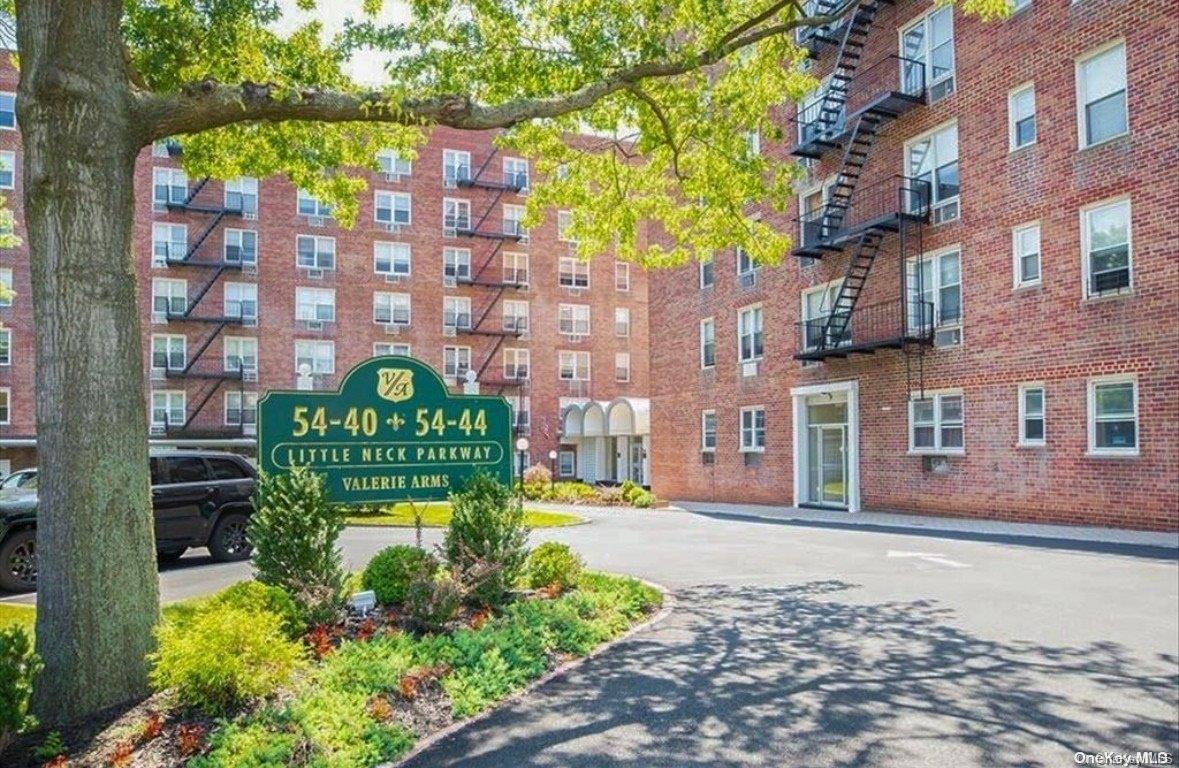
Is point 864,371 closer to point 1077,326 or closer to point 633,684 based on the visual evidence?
point 1077,326

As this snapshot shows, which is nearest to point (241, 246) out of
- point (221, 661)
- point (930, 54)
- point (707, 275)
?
point (707, 275)

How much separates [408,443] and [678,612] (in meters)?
3.33

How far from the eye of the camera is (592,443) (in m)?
46.2

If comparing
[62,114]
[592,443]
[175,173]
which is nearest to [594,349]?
[592,443]

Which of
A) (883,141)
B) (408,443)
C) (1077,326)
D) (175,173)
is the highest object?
(175,173)

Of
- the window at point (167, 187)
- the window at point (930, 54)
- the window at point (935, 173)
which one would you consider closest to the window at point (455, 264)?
the window at point (167, 187)

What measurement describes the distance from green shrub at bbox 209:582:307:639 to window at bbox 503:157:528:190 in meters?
43.5

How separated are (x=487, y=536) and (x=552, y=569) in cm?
128

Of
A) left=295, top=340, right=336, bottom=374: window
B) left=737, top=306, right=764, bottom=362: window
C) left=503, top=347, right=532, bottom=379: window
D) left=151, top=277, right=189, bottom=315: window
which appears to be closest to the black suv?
left=737, top=306, right=764, bottom=362: window

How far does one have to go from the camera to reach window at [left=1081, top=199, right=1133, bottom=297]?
1596 cm

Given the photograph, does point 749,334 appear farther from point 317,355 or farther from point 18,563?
point 317,355

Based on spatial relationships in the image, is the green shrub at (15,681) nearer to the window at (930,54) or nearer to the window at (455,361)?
the window at (930,54)

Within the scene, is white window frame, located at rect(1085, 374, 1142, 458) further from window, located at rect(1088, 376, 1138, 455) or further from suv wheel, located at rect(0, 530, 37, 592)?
suv wheel, located at rect(0, 530, 37, 592)

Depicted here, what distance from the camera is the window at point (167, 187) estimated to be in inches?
1619
